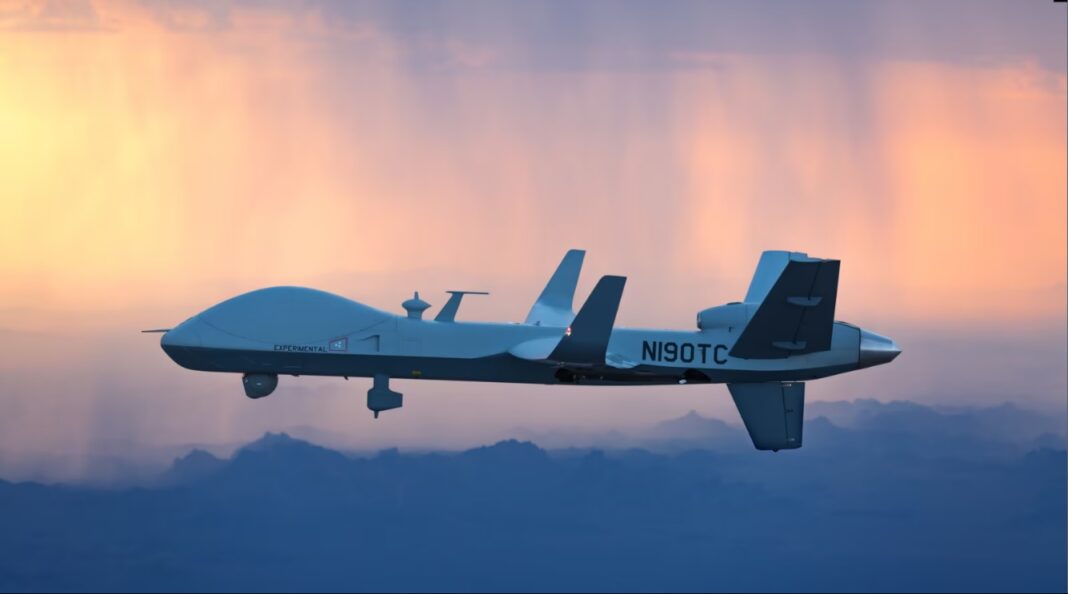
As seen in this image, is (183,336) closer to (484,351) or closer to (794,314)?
(484,351)

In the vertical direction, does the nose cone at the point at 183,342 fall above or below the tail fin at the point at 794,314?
below

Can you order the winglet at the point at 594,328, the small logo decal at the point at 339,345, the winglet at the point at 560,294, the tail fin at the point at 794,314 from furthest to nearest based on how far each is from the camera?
1. the winglet at the point at 560,294
2. the small logo decal at the point at 339,345
3. the tail fin at the point at 794,314
4. the winglet at the point at 594,328

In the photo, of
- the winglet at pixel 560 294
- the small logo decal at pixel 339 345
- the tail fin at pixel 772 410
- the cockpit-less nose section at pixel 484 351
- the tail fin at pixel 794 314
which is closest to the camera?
the tail fin at pixel 794 314

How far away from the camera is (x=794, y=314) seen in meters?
70.8

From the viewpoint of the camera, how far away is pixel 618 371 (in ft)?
237

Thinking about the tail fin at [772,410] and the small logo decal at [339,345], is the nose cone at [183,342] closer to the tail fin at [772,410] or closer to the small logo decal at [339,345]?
the small logo decal at [339,345]

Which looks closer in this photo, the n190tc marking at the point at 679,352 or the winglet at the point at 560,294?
the n190tc marking at the point at 679,352

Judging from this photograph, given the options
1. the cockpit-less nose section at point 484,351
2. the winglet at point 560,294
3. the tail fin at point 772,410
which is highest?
the winglet at point 560,294

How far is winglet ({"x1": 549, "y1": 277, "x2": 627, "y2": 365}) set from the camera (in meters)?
67.2

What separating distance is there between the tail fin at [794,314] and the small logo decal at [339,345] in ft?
44.4

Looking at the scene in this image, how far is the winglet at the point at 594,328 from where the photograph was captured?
6725 centimetres

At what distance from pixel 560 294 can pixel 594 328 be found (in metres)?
9.56

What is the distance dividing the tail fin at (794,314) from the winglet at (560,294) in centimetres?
773

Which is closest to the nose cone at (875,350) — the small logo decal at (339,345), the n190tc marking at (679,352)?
the n190tc marking at (679,352)
